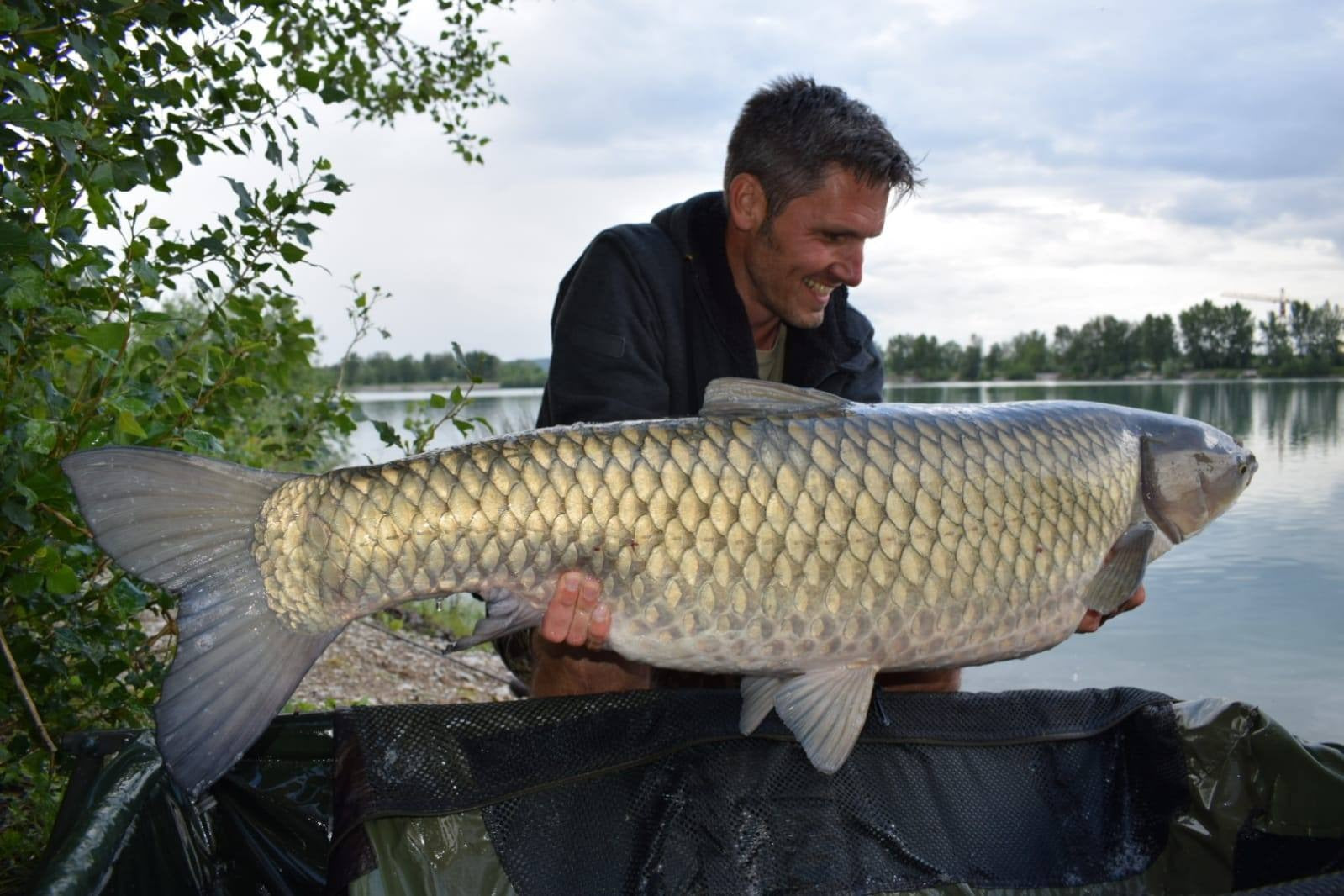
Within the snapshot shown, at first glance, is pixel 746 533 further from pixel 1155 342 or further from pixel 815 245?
pixel 1155 342

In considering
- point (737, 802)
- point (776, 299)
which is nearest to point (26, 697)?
point (737, 802)

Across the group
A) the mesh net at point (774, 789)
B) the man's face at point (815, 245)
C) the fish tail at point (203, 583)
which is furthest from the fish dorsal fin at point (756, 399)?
the man's face at point (815, 245)

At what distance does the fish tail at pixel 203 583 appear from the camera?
112 centimetres

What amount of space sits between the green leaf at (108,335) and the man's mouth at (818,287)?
1.21 m

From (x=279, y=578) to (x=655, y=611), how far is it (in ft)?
1.45

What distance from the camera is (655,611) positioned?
53.7 inches

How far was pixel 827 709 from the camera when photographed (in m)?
1.43

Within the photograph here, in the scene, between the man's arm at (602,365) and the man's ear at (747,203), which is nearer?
the man's arm at (602,365)

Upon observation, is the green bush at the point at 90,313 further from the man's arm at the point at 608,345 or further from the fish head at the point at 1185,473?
the fish head at the point at 1185,473

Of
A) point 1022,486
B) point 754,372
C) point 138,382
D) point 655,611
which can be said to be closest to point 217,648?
point 655,611

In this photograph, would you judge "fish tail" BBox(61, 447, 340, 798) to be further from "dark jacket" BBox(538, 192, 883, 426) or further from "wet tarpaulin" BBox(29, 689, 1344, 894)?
"dark jacket" BBox(538, 192, 883, 426)

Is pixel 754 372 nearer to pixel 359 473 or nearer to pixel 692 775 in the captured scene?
pixel 692 775

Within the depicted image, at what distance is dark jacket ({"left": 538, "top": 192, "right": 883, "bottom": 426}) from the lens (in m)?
Answer: 1.93

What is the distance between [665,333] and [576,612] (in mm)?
832
